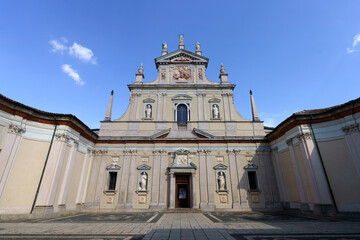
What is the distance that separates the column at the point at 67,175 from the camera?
1174cm

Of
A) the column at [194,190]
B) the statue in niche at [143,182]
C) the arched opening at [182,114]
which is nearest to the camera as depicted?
the column at [194,190]

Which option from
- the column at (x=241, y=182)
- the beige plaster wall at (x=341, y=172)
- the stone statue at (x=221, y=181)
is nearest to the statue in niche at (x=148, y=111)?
the stone statue at (x=221, y=181)

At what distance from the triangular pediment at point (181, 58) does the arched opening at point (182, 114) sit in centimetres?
566

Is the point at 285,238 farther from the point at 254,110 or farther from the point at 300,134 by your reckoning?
the point at 254,110

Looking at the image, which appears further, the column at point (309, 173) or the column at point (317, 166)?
the column at point (309, 173)

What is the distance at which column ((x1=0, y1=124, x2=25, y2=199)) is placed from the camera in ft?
32.2

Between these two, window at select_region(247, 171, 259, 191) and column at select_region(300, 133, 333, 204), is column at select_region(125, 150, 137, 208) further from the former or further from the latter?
column at select_region(300, 133, 333, 204)

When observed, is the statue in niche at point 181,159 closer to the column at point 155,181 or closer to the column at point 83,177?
the column at point 155,181

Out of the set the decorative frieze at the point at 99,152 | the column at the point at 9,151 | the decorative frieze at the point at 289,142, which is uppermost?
→ the decorative frieze at the point at 289,142

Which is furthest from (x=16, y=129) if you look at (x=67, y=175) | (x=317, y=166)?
(x=317, y=166)

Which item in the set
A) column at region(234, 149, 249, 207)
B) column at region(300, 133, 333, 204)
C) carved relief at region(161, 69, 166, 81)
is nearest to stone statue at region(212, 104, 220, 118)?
column at region(234, 149, 249, 207)

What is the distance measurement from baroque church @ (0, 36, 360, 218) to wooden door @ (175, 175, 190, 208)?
0.08 m

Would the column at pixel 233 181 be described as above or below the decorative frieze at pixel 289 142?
below

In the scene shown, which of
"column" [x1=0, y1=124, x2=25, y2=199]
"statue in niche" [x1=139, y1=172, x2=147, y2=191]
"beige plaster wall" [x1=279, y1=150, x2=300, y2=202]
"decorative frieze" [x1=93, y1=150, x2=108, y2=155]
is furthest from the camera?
"decorative frieze" [x1=93, y1=150, x2=108, y2=155]
